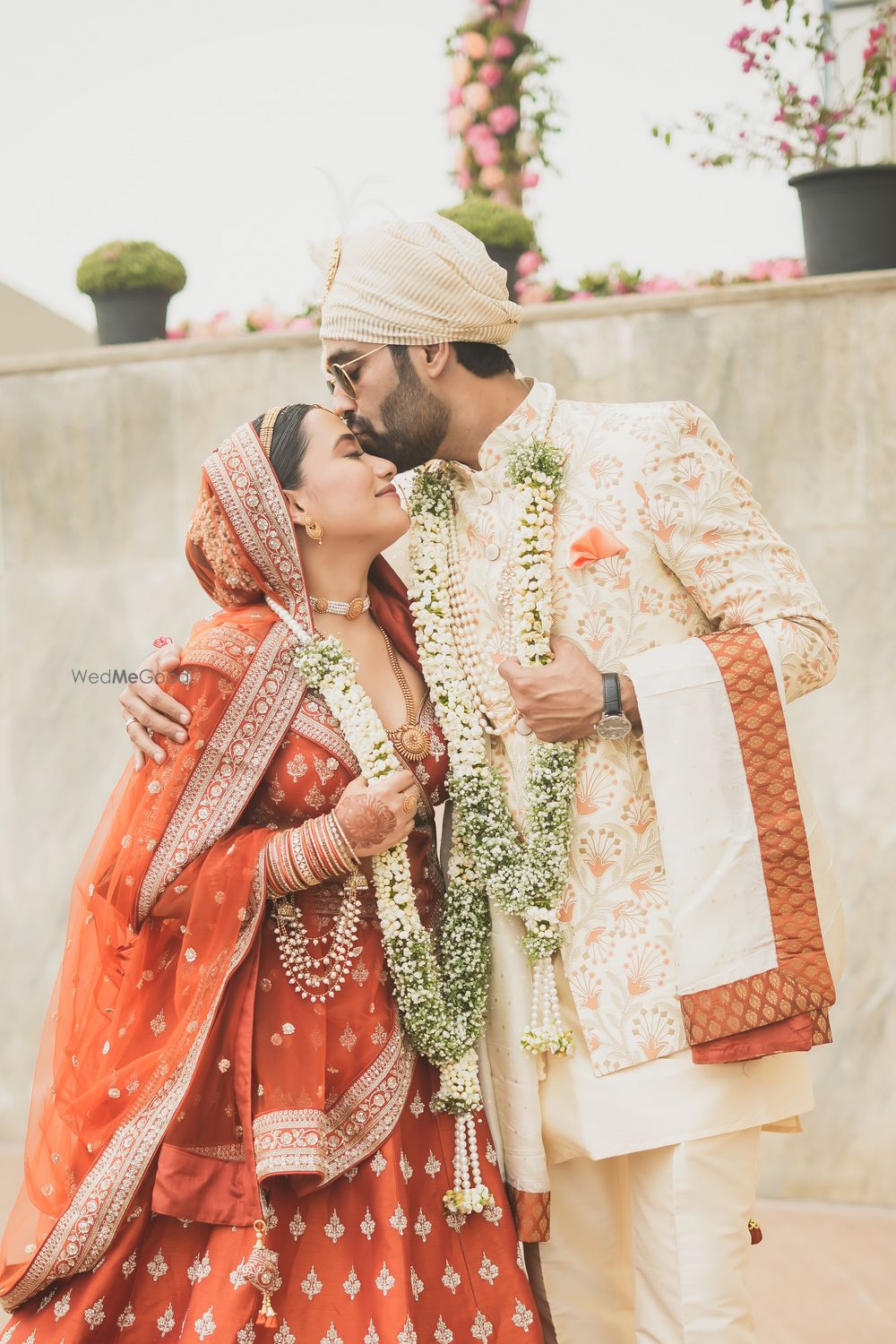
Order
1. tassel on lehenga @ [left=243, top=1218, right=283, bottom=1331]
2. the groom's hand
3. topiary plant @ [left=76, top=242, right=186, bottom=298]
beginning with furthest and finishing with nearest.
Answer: topiary plant @ [left=76, top=242, right=186, bottom=298]
the groom's hand
tassel on lehenga @ [left=243, top=1218, right=283, bottom=1331]

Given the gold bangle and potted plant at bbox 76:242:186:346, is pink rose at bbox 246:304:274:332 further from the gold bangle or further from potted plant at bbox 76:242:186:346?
the gold bangle

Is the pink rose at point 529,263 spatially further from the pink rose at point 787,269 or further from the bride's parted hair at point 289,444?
the bride's parted hair at point 289,444

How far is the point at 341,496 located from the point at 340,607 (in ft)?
0.67

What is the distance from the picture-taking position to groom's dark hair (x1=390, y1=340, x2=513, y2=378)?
2.46m

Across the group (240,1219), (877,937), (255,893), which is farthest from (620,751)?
(877,937)

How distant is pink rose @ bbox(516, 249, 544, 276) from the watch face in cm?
288

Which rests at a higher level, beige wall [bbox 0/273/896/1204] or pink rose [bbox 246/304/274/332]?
pink rose [bbox 246/304/274/332]

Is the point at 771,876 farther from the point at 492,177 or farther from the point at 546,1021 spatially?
A: the point at 492,177

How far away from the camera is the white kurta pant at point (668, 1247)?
216cm

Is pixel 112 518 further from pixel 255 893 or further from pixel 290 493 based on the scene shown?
pixel 255 893

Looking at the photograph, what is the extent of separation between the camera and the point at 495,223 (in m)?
4.57

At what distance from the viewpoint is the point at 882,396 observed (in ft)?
12.7

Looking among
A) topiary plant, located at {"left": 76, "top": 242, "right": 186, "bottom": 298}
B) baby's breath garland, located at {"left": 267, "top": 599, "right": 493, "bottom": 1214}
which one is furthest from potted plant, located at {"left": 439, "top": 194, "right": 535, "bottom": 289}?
baby's breath garland, located at {"left": 267, "top": 599, "right": 493, "bottom": 1214}

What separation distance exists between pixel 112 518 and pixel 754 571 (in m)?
2.91
